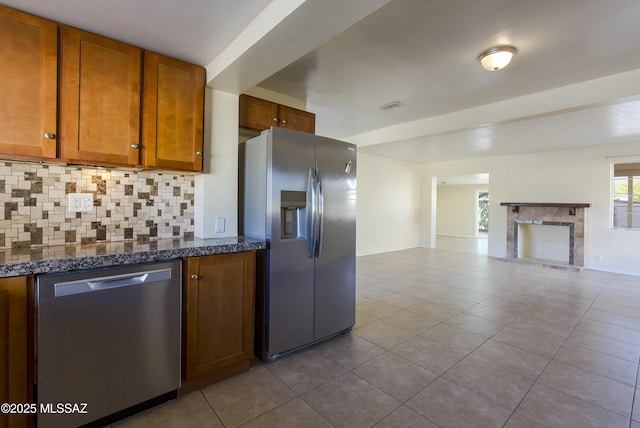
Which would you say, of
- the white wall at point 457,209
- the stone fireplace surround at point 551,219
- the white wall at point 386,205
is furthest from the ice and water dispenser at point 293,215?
the white wall at point 457,209

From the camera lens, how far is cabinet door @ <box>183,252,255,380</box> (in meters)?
1.85

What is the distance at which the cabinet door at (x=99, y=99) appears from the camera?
179 centimetres

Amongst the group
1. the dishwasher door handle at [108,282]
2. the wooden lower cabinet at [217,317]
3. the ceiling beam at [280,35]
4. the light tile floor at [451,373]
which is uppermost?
the ceiling beam at [280,35]

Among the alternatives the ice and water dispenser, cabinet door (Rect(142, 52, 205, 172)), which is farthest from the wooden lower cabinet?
cabinet door (Rect(142, 52, 205, 172))

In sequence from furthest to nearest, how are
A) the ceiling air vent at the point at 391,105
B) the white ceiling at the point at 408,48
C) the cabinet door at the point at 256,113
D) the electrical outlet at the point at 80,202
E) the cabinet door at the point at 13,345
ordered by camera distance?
the ceiling air vent at the point at 391,105 < the cabinet door at the point at 256,113 < the electrical outlet at the point at 80,202 < the white ceiling at the point at 408,48 < the cabinet door at the point at 13,345

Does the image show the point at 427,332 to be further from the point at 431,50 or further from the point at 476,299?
the point at 431,50

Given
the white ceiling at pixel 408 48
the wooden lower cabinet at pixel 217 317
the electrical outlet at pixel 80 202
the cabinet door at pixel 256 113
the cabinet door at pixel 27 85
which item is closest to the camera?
the cabinet door at pixel 27 85

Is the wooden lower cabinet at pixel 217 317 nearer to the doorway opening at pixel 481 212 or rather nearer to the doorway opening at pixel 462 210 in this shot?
the doorway opening at pixel 462 210

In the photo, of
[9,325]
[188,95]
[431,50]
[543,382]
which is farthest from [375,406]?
[431,50]

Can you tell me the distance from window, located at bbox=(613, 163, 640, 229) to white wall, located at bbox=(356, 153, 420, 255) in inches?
163

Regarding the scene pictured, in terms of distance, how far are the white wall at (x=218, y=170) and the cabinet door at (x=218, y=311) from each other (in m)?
0.57

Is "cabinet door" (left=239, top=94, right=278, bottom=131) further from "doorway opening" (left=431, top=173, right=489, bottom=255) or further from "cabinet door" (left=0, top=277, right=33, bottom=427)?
"doorway opening" (left=431, top=173, right=489, bottom=255)

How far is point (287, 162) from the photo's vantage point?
7.41 ft

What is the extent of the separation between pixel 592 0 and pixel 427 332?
2.77 meters
